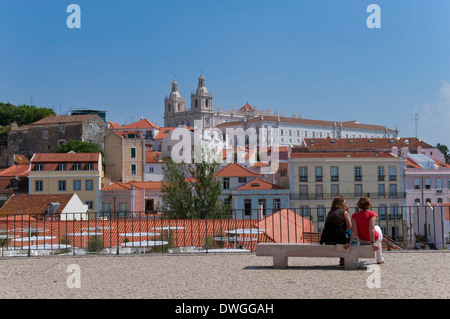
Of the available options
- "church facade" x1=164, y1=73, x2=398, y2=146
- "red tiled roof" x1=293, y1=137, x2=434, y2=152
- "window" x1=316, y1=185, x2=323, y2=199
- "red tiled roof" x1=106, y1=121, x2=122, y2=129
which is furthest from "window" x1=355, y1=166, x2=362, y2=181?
"church facade" x1=164, y1=73, x2=398, y2=146

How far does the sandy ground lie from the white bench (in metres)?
0.24

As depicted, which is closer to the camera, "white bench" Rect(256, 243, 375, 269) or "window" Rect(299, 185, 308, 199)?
"white bench" Rect(256, 243, 375, 269)

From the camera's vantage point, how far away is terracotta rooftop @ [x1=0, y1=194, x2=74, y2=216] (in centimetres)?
4791

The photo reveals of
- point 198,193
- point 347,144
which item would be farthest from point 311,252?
point 347,144

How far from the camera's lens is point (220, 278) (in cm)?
1038

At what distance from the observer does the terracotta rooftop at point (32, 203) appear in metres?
47.9

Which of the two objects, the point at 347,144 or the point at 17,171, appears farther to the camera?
the point at 347,144

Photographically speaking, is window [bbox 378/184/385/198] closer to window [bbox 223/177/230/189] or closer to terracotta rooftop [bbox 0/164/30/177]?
window [bbox 223/177/230/189]

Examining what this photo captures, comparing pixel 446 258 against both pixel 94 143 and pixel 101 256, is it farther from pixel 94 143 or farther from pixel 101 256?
pixel 94 143

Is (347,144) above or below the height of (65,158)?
above

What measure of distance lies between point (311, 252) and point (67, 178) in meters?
52.7

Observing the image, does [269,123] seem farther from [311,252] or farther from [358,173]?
[311,252]

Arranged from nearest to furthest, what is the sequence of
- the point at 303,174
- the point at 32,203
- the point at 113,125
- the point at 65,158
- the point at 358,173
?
the point at 32,203, the point at 303,174, the point at 358,173, the point at 65,158, the point at 113,125
